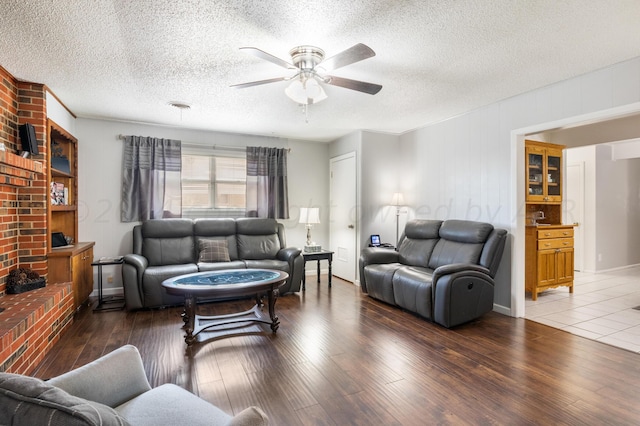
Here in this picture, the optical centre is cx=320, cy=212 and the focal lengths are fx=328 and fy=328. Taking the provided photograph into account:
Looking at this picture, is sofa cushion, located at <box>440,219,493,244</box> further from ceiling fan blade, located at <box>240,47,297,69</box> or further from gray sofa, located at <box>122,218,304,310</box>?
ceiling fan blade, located at <box>240,47,297,69</box>

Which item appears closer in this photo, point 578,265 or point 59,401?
point 59,401

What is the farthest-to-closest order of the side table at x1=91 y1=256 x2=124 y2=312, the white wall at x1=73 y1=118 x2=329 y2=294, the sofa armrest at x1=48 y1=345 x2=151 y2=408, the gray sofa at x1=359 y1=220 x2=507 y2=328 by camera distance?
the white wall at x1=73 y1=118 x2=329 y2=294 → the side table at x1=91 y1=256 x2=124 y2=312 → the gray sofa at x1=359 y1=220 x2=507 y2=328 → the sofa armrest at x1=48 y1=345 x2=151 y2=408

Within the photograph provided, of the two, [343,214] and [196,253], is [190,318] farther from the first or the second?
[343,214]

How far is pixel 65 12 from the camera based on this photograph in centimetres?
206

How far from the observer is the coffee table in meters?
2.95

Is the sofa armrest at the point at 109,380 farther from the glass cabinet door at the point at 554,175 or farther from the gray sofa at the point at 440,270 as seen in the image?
the glass cabinet door at the point at 554,175

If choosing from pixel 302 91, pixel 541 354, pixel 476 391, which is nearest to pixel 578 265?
pixel 541 354

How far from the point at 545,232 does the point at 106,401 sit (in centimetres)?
512

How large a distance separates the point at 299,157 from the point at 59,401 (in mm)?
5292

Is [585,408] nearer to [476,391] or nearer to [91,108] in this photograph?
[476,391]

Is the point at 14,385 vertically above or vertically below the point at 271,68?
below

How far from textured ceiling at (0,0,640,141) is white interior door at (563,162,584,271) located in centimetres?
397

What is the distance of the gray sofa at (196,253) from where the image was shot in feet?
12.8

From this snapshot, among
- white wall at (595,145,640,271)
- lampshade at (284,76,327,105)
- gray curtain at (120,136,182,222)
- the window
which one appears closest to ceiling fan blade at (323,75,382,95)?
lampshade at (284,76,327,105)
